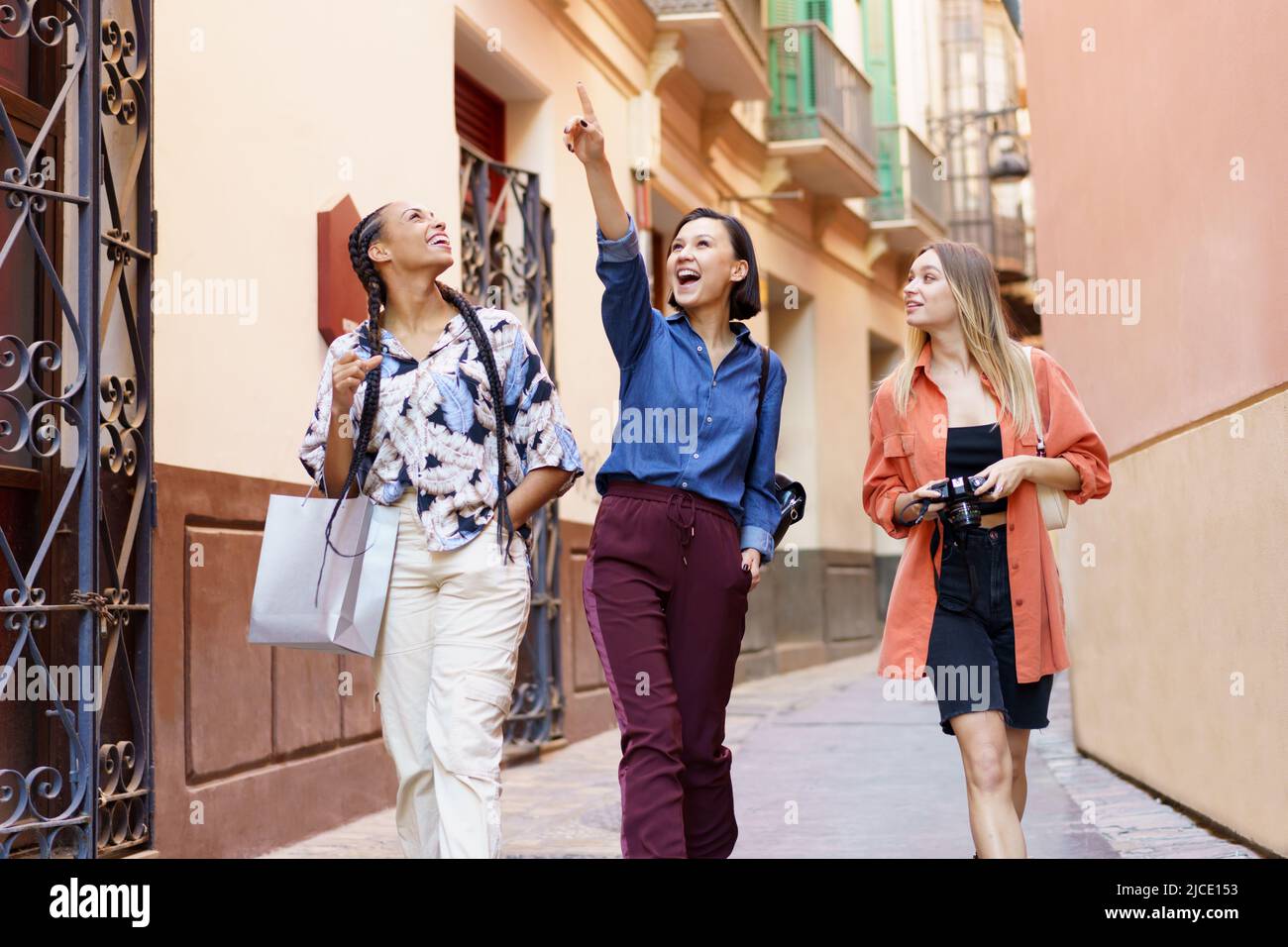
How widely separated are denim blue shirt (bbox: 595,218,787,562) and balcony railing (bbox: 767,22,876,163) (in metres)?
13.0

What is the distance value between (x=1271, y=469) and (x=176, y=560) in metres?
3.88

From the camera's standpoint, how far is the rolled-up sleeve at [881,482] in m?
4.63

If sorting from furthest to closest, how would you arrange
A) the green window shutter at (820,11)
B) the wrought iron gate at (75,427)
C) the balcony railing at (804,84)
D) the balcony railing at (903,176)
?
the balcony railing at (903,176)
the green window shutter at (820,11)
the balcony railing at (804,84)
the wrought iron gate at (75,427)

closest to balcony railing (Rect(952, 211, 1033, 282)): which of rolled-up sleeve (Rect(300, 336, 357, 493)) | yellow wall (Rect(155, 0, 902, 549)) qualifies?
yellow wall (Rect(155, 0, 902, 549))

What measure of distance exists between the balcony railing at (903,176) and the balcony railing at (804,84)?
2841 millimetres

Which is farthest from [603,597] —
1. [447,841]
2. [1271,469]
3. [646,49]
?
[646,49]

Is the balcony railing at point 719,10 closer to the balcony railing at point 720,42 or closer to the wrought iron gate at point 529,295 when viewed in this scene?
the balcony railing at point 720,42

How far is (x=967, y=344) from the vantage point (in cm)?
464

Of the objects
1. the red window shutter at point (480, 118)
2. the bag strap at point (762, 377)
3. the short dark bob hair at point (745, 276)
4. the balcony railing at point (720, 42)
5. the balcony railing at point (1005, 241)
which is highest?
the balcony railing at point (1005, 241)

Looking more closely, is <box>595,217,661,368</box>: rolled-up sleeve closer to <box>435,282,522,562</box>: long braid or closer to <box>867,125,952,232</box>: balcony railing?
<box>435,282,522,562</box>: long braid

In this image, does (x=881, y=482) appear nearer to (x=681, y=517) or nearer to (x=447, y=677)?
(x=681, y=517)

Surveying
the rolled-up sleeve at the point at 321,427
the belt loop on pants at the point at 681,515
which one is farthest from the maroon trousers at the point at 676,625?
the rolled-up sleeve at the point at 321,427

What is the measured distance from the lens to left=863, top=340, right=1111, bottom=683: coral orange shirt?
4430 millimetres
